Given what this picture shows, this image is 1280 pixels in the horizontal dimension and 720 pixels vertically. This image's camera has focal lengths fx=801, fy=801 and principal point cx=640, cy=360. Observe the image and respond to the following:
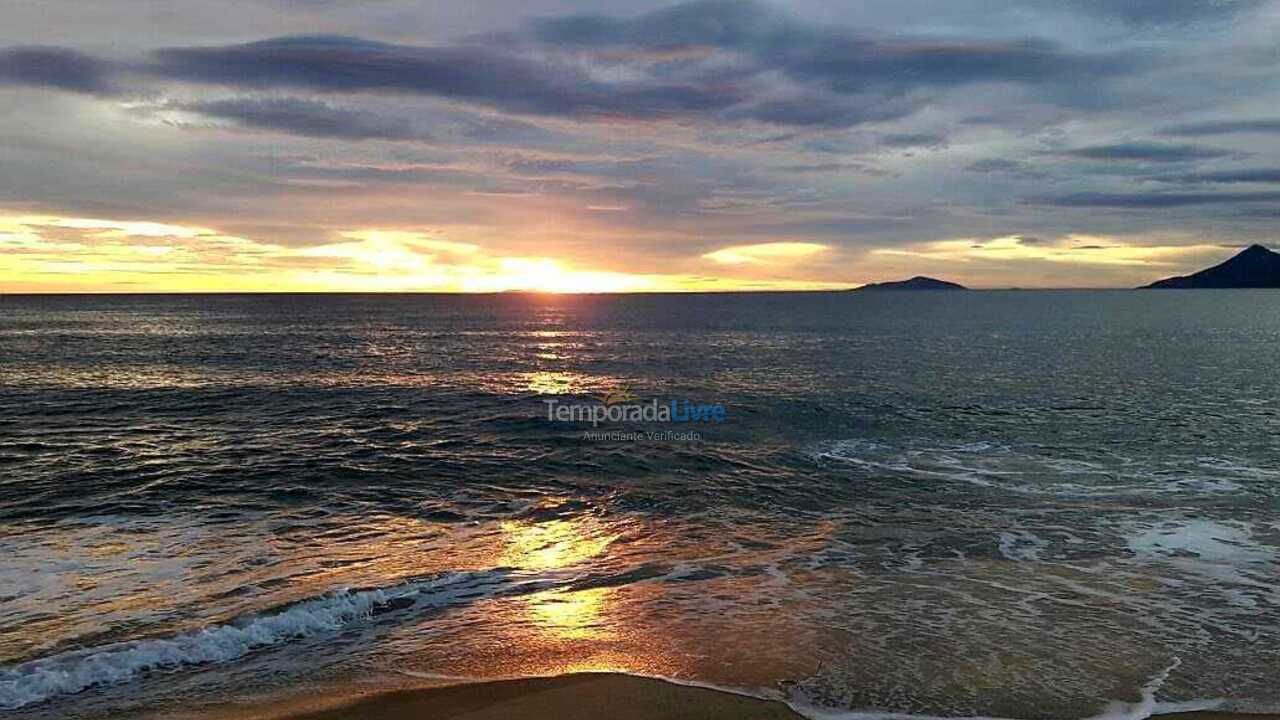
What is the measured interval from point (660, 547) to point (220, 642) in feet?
→ 32.7

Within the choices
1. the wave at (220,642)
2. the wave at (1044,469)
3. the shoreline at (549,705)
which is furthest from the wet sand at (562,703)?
the wave at (1044,469)

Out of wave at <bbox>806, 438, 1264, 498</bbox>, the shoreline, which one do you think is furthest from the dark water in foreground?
the shoreline

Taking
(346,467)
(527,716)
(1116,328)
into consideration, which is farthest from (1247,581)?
(1116,328)

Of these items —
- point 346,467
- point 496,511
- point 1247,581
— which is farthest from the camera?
point 346,467

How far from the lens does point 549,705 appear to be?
437 inches

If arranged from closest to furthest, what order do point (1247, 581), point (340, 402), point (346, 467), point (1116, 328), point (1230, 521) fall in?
point (1247, 581) → point (1230, 521) → point (346, 467) → point (340, 402) → point (1116, 328)

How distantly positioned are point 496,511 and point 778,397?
2848 centimetres

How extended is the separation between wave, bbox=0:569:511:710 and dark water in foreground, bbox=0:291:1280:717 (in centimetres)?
6

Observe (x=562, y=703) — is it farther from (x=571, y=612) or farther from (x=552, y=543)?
(x=552, y=543)

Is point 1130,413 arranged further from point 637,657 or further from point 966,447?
point 637,657

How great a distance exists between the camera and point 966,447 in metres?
33.8

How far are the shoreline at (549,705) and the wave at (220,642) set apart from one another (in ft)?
7.39

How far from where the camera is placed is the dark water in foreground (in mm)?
12609

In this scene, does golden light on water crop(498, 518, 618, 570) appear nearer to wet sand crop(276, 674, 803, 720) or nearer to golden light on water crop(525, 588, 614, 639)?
golden light on water crop(525, 588, 614, 639)
